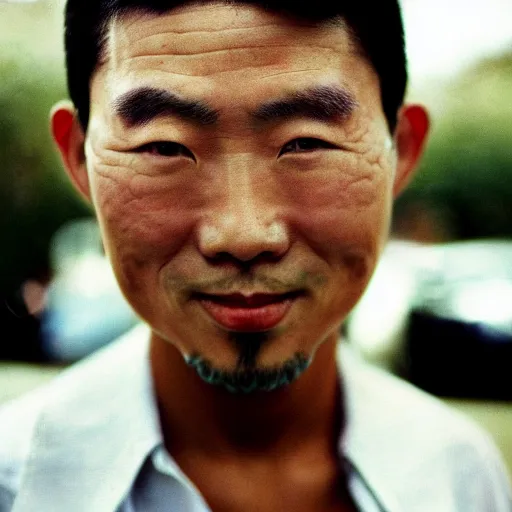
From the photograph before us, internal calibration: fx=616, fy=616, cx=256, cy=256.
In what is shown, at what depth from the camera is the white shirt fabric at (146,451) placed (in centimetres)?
99

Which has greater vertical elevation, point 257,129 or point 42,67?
point 257,129

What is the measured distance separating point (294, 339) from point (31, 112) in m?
1.75

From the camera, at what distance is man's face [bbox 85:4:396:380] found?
2.60 feet

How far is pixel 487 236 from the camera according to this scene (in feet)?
7.70

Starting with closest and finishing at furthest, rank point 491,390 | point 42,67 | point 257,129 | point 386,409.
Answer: point 257,129 < point 386,409 < point 491,390 < point 42,67

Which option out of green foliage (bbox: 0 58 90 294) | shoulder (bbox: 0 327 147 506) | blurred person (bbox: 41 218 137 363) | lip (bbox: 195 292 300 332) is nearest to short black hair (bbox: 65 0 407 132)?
lip (bbox: 195 292 300 332)

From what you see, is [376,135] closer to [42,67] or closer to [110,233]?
[110,233]

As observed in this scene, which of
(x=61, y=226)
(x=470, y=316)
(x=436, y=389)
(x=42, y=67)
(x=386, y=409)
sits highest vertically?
(x=42, y=67)

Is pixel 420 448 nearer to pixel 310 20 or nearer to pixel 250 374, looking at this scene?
pixel 250 374

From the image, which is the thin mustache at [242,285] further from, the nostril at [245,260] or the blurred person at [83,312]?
the blurred person at [83,312]

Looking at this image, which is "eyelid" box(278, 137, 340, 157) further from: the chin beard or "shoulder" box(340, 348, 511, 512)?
"shoulder" box(340, 348, 511, 512)

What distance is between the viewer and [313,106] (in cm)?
82

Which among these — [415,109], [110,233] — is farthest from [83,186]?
[415,109]

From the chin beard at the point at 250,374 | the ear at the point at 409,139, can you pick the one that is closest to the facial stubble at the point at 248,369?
the chin beard at the point at 250,374
